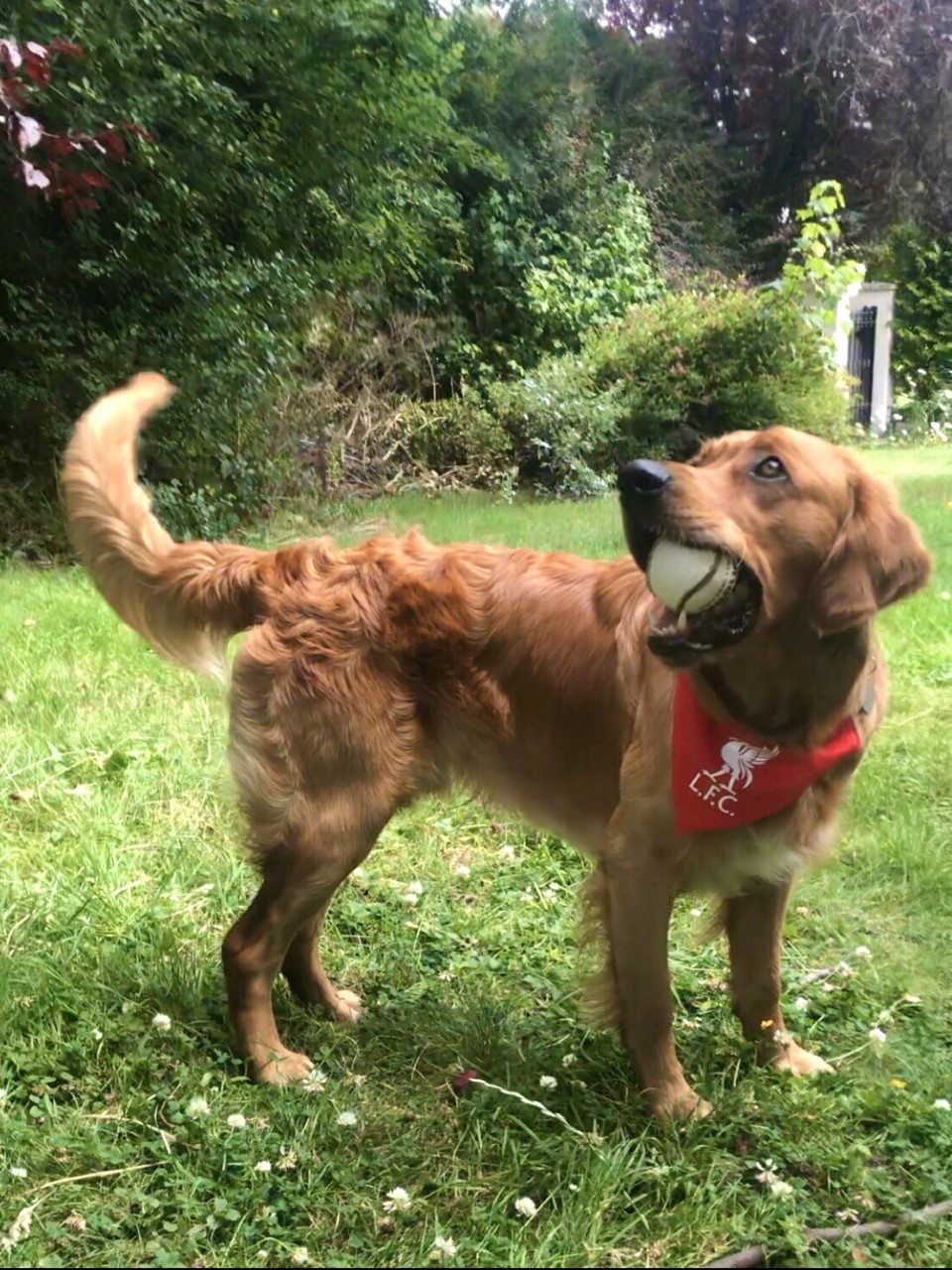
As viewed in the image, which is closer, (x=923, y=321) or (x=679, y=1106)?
(x=679, y=1106)

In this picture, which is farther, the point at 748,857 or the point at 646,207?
the point at 646,207

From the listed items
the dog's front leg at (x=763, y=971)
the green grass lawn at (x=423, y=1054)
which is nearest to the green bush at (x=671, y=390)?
the green grass lawn at (x=423, y=1054)

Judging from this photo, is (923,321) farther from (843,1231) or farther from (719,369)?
(843,1231)

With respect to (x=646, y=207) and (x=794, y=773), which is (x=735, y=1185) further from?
(x=646, y=207)

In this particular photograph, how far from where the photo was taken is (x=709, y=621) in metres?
1.97

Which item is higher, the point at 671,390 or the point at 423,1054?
the point at 671,390

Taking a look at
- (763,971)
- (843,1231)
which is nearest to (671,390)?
(763,971)

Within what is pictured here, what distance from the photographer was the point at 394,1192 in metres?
2.02

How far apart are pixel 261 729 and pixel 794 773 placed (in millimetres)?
1231

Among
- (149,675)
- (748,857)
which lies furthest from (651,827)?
(149,675)

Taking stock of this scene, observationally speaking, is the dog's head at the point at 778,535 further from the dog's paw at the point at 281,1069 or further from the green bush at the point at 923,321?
the green bush at the point at 923,321

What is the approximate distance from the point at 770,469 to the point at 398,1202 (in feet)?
5.15

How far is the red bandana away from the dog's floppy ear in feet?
0.93

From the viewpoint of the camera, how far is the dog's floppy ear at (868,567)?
6.39ft
